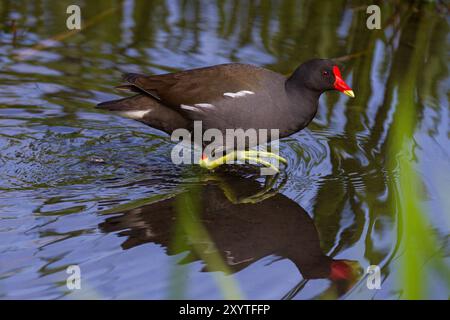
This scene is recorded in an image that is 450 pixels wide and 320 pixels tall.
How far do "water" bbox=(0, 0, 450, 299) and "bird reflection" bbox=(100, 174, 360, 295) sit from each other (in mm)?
11

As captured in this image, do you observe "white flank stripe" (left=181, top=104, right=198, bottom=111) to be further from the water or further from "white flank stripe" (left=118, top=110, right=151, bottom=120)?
the water

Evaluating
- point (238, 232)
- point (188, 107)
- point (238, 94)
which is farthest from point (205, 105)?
point (238, 232)

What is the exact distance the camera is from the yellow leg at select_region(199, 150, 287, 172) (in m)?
4.75

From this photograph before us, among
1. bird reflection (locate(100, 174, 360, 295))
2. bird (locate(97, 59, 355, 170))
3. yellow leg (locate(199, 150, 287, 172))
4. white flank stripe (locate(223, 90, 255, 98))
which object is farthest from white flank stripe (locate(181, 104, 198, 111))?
bird reflection (locate(100, 174, 360, 295))

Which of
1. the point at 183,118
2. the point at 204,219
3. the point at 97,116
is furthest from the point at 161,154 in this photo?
the point at 204,219

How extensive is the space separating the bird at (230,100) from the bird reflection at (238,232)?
1.58 feet

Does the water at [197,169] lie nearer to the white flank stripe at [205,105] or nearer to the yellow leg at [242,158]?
the yellow leg at [242,158]

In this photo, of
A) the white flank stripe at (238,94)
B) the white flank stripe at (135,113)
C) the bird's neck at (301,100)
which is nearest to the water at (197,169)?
the white flank stripe at (135,113)

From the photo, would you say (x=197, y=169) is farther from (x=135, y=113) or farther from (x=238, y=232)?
(x=238, y=232)

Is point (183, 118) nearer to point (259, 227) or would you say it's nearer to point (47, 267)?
point (259, 227)

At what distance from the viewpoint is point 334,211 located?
4.10 meters

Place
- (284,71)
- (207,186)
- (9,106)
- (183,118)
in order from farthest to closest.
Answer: (284,71) → (9,106) → (183,118) → (207,186)

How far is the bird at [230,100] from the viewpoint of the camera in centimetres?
461

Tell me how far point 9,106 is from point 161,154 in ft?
3.85
